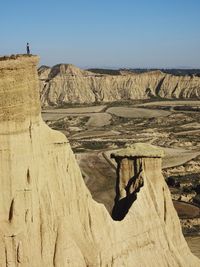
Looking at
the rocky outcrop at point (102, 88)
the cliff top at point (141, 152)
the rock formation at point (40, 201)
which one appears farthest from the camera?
the rocky outcrop at point (102, 88)

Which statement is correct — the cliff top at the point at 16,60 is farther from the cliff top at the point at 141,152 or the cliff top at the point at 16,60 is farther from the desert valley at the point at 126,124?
the desert valley at the point at 126,124

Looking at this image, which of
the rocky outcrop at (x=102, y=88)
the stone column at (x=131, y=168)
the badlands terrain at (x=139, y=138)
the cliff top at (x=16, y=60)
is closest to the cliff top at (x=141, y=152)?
the stone column at (x=131, y=168)

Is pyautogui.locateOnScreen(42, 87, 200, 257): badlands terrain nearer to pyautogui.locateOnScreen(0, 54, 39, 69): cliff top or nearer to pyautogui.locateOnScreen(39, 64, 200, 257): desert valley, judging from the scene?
pyautogui.locateOnScreen(39, 64, 200, 257): desert valley

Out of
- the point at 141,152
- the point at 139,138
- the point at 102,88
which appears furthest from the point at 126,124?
the point at 141,152

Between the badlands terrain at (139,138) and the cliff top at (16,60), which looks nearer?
the cliff top at (16,60)

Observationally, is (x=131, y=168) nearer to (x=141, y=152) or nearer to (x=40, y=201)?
(x=141, y=152)

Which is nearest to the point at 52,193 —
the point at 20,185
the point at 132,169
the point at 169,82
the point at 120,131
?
the point at 20,185

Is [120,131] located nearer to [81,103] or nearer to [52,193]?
[81,103]
